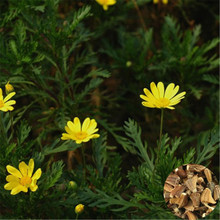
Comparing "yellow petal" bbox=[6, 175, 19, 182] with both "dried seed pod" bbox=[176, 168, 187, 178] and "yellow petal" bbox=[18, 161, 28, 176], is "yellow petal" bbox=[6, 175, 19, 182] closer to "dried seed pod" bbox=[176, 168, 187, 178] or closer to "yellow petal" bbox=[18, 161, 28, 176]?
"yellow petal" bbox=[18, 161, 28, 176]

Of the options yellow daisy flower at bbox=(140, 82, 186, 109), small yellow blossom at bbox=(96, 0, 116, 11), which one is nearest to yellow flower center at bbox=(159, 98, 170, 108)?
yellow daisy flower at bbox=(140, 82, 186, 109)

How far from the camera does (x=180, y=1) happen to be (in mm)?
3016

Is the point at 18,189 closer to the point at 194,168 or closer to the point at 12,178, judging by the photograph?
the point at 12,178

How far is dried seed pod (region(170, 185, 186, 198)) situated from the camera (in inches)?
63.4

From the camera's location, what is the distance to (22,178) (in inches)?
62.8

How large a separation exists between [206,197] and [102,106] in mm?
1127

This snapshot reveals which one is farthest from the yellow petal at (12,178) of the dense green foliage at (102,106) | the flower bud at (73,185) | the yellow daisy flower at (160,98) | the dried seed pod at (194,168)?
the dried seed pod at (194,168)

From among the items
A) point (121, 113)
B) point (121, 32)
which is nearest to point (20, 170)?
point (121, 113)

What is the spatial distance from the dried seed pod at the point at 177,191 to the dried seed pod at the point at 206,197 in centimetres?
9

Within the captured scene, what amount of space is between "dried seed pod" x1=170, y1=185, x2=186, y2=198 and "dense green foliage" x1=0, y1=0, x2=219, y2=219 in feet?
0.25

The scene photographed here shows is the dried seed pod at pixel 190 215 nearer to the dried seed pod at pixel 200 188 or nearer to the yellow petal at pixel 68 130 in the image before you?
the dried seed pod at pixel 200 188

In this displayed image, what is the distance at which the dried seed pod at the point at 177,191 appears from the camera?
1.61 meters

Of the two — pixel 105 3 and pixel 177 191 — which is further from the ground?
pixel 105 3

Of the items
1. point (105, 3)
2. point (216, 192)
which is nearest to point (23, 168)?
point (216, 192)
